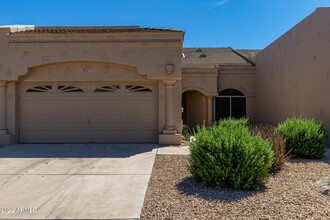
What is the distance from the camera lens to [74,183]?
4531mm

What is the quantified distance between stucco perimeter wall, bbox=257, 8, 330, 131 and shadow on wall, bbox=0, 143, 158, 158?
23.3 ft

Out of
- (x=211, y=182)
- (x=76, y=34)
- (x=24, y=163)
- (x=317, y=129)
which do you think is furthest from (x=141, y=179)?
(x=76, y=34)

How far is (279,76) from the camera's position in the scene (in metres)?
12.0

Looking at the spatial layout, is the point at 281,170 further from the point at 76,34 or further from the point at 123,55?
the point at 76,34

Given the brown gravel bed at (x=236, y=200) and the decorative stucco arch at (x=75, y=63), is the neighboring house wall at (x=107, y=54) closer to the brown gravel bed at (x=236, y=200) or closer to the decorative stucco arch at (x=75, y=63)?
the decorative stucco arch at (x=75, y=63)

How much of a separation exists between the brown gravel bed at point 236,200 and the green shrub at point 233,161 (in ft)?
0.61

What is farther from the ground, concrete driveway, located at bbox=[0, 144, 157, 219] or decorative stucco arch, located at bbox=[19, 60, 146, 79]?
decorative stucco arch, located at bbox=[19, 60, 146, 79]

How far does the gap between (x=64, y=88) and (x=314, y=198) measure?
9.51m

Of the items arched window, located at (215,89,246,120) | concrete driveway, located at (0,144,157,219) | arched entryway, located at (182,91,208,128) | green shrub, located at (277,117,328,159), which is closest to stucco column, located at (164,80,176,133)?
concrete driveway, located at (0,144,157,219)

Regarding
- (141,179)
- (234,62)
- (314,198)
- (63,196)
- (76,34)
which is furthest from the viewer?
(234,62)

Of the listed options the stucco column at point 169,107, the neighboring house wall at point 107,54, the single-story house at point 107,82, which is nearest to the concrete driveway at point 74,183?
the stucco column at point 169,107

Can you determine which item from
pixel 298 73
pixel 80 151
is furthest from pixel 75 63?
pixel 298 73

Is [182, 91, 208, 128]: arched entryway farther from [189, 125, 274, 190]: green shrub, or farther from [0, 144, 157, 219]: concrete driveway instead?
[189, 125, 274, 190]: green shrub

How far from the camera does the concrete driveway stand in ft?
11.0
